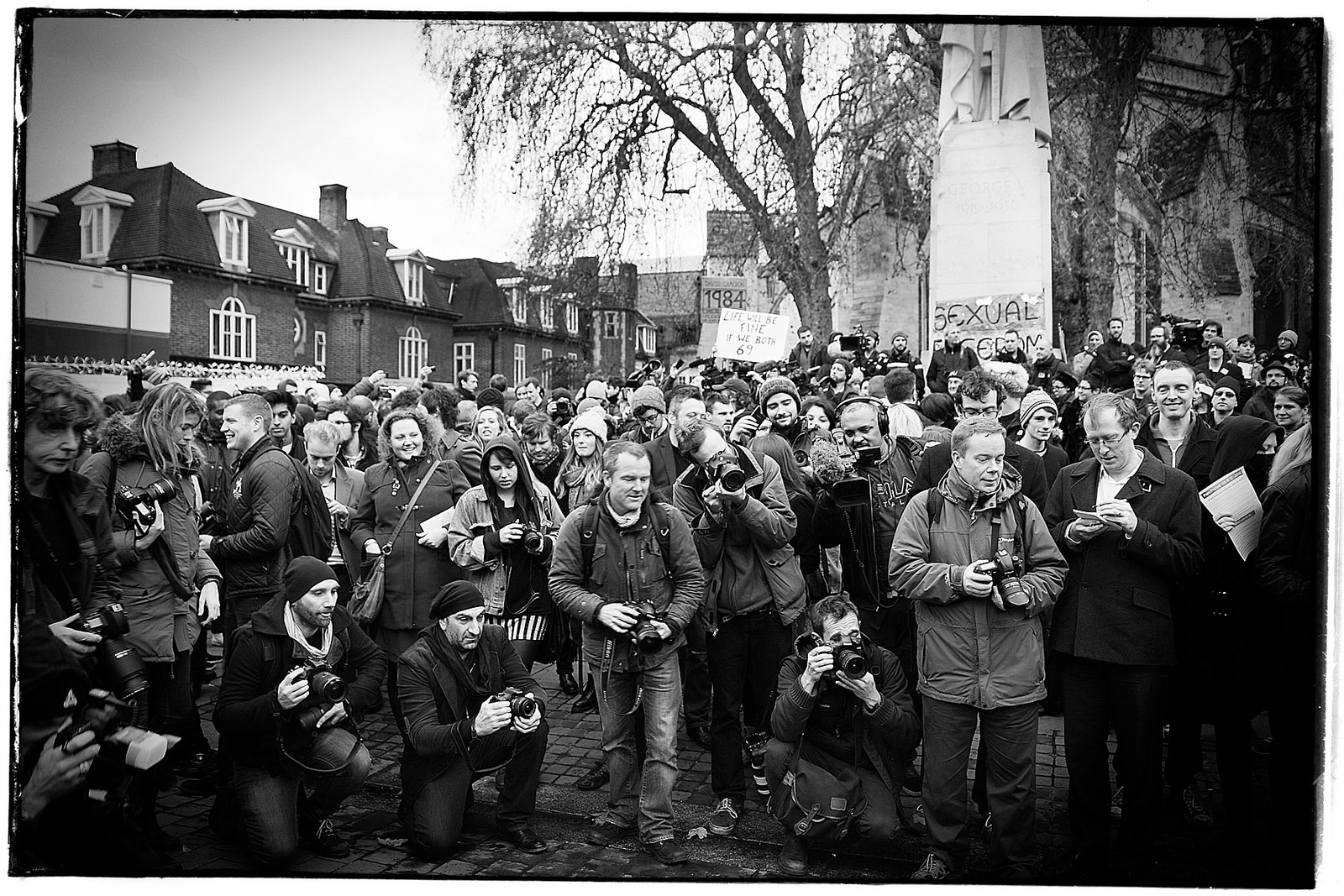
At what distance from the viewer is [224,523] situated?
6.49 metres

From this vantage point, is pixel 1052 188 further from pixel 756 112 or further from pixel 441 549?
pixel 441 549

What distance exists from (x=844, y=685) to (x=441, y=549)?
99.0 inches

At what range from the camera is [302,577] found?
4.90 meters

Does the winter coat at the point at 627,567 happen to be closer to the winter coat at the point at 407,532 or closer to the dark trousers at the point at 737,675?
the dark trousers at the point at 737,675

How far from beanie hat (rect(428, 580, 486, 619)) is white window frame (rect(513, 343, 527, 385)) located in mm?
45453

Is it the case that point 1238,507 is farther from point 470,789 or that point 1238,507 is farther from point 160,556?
point 160,556

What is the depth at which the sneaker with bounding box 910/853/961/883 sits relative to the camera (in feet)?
15.5

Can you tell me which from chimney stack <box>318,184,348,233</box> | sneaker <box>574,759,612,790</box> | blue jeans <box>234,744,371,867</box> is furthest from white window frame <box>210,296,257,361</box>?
blue jeans <box>234,744,371,867</box>

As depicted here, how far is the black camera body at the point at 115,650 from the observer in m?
4.51

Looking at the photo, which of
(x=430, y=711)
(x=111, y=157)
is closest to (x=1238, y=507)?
(x=430, y=711)

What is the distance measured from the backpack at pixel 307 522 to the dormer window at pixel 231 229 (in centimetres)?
2517

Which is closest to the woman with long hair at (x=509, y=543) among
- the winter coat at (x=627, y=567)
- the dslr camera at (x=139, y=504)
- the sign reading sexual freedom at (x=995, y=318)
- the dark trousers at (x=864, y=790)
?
the winter coat at (x=627, y=567)

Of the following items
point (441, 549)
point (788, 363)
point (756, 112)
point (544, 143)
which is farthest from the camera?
point (756, 112)

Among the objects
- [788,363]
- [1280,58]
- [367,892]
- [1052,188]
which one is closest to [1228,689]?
[1280,58]
